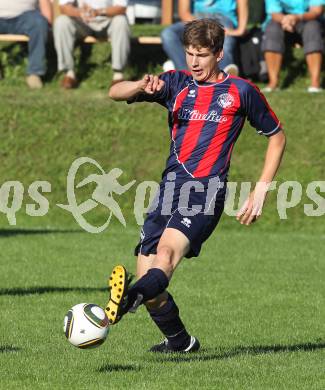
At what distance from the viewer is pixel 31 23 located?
1920 centimetres

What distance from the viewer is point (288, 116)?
18969 millimetres

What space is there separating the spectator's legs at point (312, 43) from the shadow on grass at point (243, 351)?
10848 millimetres

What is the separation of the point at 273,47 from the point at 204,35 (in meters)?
11.9

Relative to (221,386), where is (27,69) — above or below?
below

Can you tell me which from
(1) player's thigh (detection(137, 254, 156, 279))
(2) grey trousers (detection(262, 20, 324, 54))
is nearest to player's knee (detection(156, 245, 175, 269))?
(1) player's thigh (detection(137, 254, 156, 279))

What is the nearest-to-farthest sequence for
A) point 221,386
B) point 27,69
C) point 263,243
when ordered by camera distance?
point 221,386
point 263,243
point 27,69

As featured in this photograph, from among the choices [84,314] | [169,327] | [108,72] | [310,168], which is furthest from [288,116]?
[84,314]

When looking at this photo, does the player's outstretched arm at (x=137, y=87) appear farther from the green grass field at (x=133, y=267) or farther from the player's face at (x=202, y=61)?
the green grass field at (x=133, y=267)

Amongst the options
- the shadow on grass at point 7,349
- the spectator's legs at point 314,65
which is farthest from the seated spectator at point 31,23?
the shadow on grass at point 7,349

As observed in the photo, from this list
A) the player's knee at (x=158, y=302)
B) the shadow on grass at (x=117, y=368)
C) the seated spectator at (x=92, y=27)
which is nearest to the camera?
the shadow on grass at (x=117, y=368)

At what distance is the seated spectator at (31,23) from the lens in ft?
62.7

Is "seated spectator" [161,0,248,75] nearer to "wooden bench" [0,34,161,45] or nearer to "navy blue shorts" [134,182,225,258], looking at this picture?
"wooden bench" [0,34,161,45]

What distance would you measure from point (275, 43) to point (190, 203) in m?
12.0

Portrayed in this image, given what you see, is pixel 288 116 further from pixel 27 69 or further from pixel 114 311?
pixel 114 311
